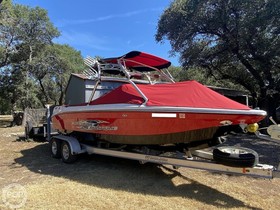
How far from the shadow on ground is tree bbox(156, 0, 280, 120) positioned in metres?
7.57

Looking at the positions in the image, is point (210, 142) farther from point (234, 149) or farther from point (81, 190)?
point (81, 190)

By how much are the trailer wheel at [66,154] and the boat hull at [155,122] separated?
2.31 ft

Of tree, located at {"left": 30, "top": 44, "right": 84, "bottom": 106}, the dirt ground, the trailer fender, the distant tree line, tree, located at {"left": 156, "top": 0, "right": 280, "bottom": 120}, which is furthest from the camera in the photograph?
tree, located at {"left": 30, "top": 44, "right": 84, "bottom": 106}

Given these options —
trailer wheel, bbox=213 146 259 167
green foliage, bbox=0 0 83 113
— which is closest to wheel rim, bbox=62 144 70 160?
trailer wheel, bbox=213 146 259 167

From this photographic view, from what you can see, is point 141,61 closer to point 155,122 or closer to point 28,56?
point 155,122

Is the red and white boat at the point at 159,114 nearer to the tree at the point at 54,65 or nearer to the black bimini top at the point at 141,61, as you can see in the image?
the black bimini top at the point at 141,61

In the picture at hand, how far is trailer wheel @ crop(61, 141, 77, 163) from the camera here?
6.73 meters

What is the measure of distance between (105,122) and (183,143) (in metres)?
1.58

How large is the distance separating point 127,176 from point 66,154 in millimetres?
1931

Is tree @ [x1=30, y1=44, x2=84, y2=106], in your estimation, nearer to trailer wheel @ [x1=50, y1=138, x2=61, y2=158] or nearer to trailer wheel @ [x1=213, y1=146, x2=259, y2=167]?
trailer wheel @ [x1=50, y1=138, x2=61, y2=158]

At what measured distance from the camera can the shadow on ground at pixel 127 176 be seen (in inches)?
188

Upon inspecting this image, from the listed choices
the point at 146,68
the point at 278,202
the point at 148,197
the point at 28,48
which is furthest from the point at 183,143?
the point at 28,48

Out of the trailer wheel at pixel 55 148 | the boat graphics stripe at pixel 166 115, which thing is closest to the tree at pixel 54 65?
the trailer wheel at pixel 55 148

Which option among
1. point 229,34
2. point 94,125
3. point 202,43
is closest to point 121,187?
point 94,125
